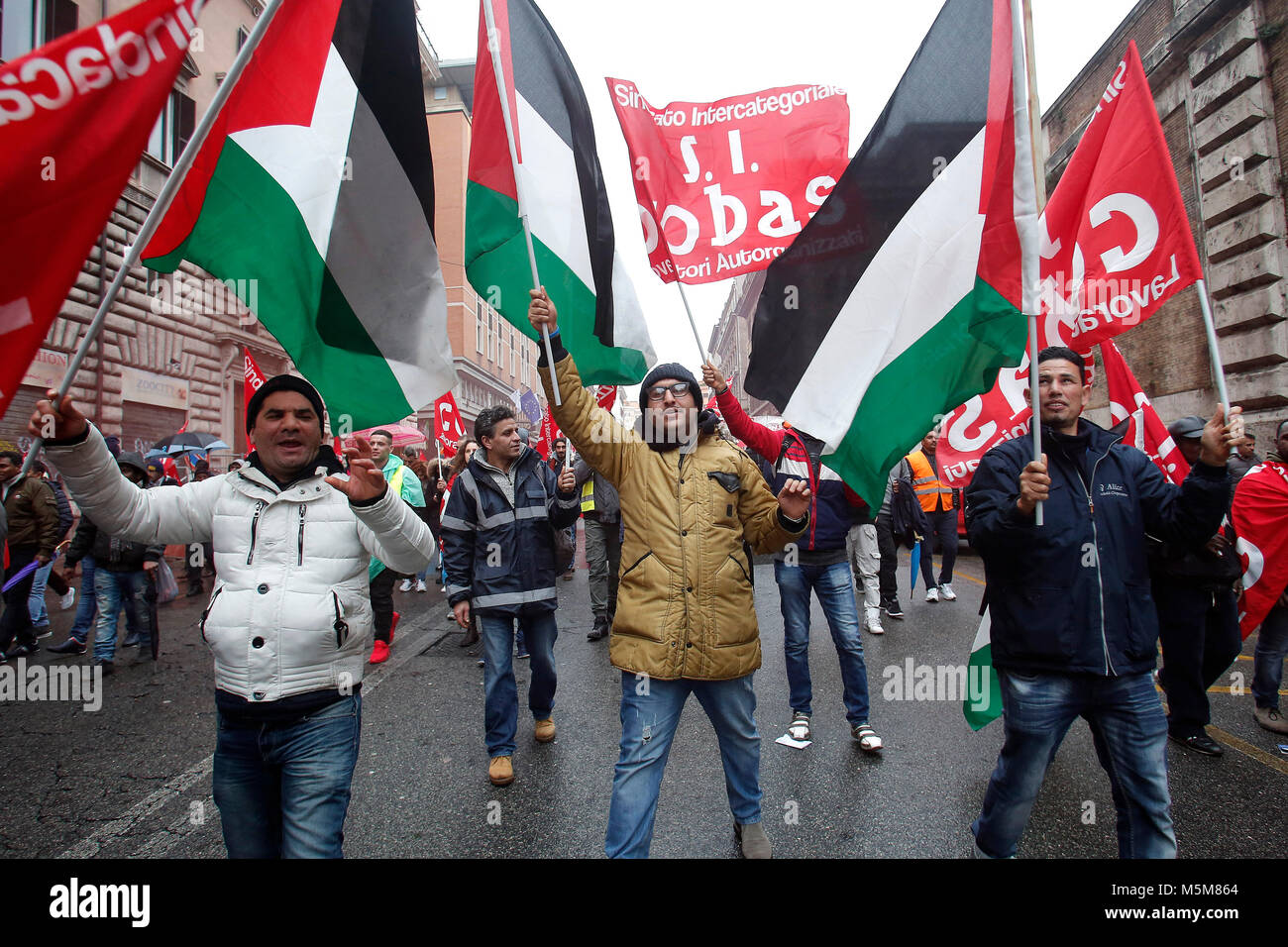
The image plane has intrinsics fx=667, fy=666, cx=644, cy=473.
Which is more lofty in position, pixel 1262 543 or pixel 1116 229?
pixel 1116 229

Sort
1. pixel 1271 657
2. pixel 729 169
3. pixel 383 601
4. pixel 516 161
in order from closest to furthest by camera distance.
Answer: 1. pixel 516 161
2. pixel 729 169
3. pixel 1271 657
4. pixel 383 601

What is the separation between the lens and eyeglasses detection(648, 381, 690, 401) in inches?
108

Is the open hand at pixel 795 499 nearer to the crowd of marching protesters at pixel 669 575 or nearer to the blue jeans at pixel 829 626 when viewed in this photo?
the crowd of marching protesters at pixel 669 575

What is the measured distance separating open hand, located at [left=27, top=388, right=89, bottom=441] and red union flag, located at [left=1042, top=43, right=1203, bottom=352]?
415 centimetres

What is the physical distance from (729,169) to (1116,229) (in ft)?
6.87

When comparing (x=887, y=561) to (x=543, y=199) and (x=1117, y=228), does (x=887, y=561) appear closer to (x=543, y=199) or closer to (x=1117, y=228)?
(x=1117, y=228)

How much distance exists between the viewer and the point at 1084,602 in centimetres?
235

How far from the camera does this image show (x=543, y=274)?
338 cm

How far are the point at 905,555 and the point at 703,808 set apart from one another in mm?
9859

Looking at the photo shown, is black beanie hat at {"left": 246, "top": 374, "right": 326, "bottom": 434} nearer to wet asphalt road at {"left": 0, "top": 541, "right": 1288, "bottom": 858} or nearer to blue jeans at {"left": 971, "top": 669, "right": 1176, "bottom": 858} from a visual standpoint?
wet asphalt road at {"left": 0, "top": 541, "right": 1288, "bottom": 858}

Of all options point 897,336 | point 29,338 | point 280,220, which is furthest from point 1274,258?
point 29,338

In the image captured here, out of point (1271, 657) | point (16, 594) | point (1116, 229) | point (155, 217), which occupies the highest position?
point (1116, 229)

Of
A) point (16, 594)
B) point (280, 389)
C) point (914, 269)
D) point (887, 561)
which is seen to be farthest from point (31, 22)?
point (887, 561)
